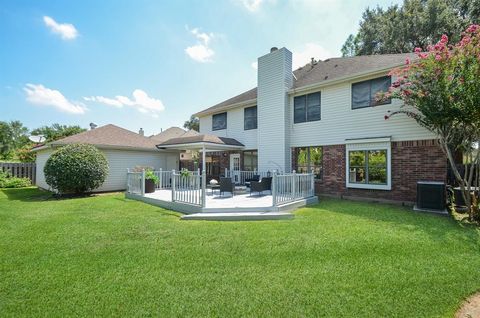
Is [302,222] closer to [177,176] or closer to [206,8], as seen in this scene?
[177,176]

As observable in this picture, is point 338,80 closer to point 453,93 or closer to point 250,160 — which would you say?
point 453,93

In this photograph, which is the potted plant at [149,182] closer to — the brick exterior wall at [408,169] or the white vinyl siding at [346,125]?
the white vinyl siding at [346,125]

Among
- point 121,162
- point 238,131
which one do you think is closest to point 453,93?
point 238,131

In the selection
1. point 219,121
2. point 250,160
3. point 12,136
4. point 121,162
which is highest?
point 12,136

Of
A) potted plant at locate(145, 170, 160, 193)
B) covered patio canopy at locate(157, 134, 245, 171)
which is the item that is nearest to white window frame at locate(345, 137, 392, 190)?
covered patio canopy at locate(157, 134, 245, 171)

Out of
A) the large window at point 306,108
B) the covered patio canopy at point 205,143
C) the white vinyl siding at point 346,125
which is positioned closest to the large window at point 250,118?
the covered patio canopy at point 205,143

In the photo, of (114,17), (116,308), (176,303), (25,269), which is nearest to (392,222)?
(176,303)

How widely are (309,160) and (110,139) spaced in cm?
1222

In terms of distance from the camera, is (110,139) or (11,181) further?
(11,181)

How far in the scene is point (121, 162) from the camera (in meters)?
15.2

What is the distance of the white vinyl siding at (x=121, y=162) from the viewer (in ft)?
48.2

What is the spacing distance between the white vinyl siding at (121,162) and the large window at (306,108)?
1001 cm

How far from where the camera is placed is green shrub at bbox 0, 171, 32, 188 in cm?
1728

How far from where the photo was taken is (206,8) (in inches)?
440
